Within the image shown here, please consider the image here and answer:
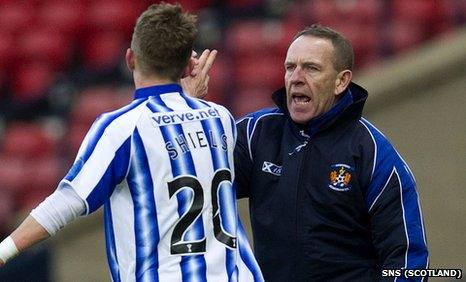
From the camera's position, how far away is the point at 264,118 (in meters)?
4.24

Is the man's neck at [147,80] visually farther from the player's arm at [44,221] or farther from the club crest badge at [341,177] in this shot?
the club crest badge at [341,177]

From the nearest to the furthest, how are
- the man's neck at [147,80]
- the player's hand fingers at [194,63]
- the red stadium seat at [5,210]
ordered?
the man's neck at [147,80]
the player's hand fingers at [194,63]
the red stadium seat at [5,210]

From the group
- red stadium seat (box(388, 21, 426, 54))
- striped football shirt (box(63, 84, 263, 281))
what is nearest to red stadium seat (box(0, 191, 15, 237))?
red stadium seat (box(388, 21, 426, 54))

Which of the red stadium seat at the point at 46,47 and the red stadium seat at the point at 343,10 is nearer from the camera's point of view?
the red stadium seat at the point at 343,10

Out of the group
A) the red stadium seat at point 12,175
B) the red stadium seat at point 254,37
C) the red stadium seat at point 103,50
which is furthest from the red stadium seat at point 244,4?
the red stadium seat at point 12,175

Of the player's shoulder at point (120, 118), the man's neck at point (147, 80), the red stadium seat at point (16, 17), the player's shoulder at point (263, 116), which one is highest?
the red stadium seat at point (16, 17)

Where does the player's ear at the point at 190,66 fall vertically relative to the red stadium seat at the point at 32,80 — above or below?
above

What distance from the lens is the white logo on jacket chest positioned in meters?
4.08

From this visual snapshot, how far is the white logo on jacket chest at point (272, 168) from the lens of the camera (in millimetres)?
4082

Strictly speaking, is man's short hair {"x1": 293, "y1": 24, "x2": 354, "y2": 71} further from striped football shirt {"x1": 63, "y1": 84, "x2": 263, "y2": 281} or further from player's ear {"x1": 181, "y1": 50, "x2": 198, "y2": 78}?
striped football shirt {"x1": 63, "y1": 84, "x2": 263, "y2": 281}

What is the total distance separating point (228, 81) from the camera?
26.4 ft

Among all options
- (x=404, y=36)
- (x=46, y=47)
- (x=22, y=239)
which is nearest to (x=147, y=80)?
(x=22, y=239)

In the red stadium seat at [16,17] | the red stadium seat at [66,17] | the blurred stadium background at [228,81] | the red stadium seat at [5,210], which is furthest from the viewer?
the red stadium seat at [16,17]

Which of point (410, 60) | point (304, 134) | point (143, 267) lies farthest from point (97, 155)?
point (410, 60)
